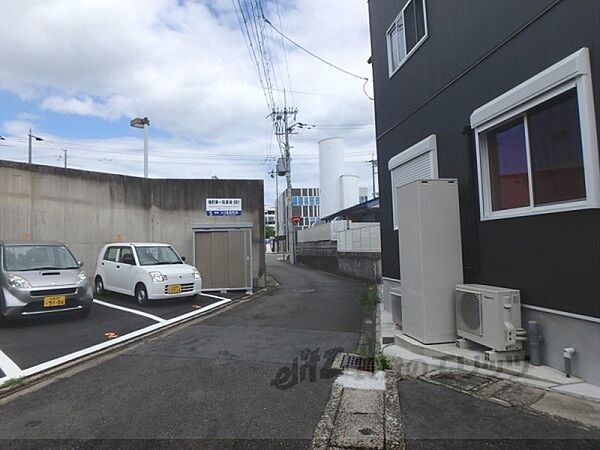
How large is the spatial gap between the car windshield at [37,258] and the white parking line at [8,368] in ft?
8.74

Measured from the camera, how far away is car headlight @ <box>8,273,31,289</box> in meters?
7.80

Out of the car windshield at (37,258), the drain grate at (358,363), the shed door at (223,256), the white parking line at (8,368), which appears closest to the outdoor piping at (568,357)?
the drain grate at (358,363)

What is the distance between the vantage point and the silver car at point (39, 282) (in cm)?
775

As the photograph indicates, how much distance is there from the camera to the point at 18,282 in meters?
7.84

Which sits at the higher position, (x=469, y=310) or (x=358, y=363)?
(x=469, y=310)

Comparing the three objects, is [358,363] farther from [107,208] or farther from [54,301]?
[107,208]

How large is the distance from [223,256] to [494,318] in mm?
9426

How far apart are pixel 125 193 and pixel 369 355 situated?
10575mm

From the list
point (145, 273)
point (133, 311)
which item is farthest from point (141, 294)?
point (133, 311)

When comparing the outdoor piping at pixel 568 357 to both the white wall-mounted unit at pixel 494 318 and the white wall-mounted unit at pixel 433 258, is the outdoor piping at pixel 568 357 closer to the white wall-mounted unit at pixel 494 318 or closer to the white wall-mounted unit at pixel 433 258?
the white wall-mounted unit at pixel 494 318

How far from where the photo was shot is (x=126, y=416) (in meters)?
3.91

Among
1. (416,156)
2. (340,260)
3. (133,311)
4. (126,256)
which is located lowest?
A: (133,311)

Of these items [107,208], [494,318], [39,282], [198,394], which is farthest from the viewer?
[107,208]

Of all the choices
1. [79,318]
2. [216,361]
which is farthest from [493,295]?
[79,318]
